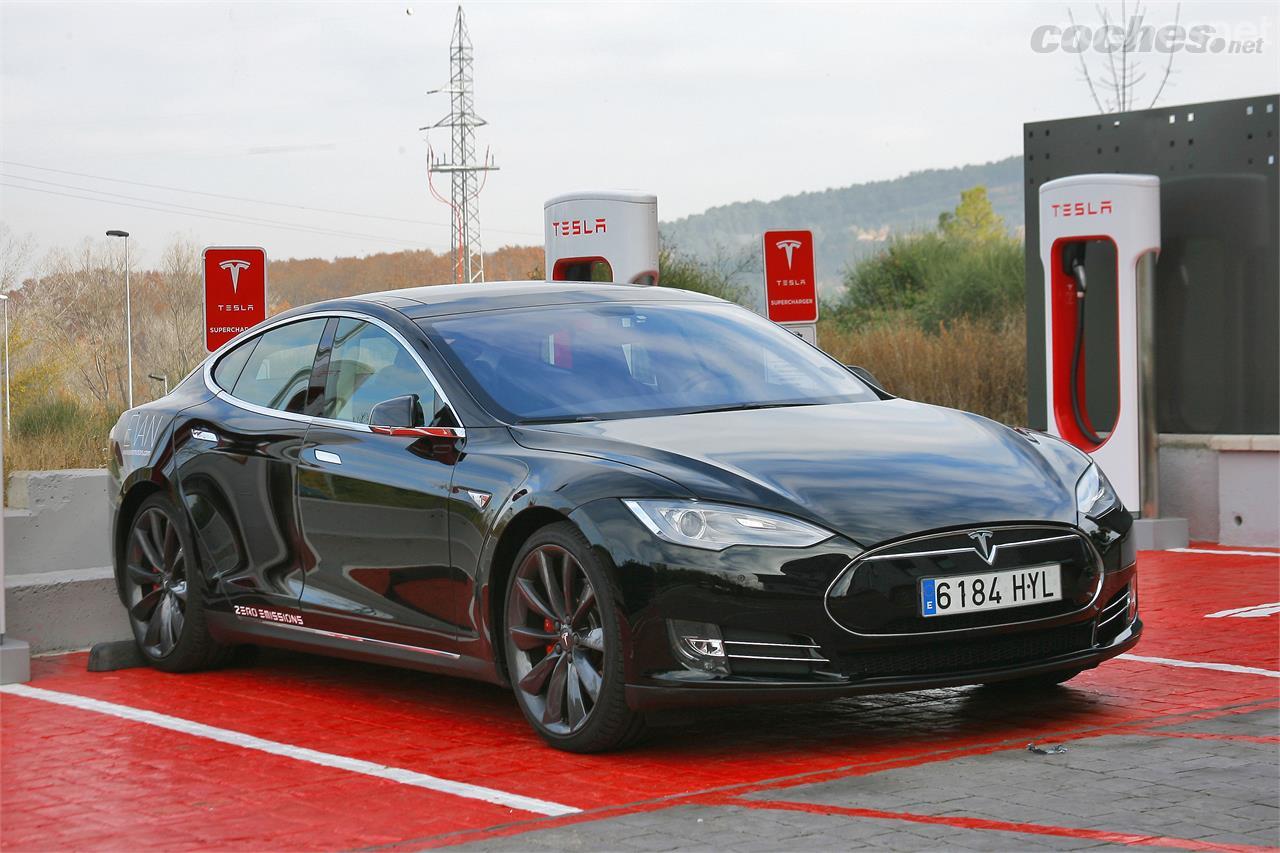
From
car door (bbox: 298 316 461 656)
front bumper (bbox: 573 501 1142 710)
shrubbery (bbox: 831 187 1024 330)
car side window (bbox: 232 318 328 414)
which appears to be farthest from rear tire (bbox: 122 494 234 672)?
shrubbery (bbox: 831 187 1024 330)

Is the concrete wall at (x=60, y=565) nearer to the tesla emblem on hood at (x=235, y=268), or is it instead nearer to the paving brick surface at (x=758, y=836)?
the tesla emblem on hood at (x=235, y=268)

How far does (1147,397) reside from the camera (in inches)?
511

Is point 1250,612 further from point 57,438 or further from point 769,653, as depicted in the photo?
point 57,438

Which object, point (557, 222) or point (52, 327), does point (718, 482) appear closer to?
point (557, 222)

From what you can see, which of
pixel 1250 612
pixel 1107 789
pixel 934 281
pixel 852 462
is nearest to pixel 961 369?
pixel 1250 612

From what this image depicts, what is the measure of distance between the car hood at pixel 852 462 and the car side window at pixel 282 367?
5.15 ft

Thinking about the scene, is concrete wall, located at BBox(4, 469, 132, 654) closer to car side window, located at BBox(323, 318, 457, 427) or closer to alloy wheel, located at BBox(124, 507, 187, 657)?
alloy wheel, located at BBox(124, 507, 187, 657)

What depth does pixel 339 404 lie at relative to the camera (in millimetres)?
7168

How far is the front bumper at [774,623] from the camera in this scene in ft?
18.0

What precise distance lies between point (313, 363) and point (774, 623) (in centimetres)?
278

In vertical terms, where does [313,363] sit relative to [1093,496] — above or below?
above

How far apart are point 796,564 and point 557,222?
8.93m

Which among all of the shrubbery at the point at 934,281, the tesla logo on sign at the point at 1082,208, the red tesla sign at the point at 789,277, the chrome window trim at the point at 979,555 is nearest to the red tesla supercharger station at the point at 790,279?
the red tesla sign at the point at 789,277

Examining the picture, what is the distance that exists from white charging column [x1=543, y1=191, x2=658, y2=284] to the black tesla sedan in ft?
19.9
